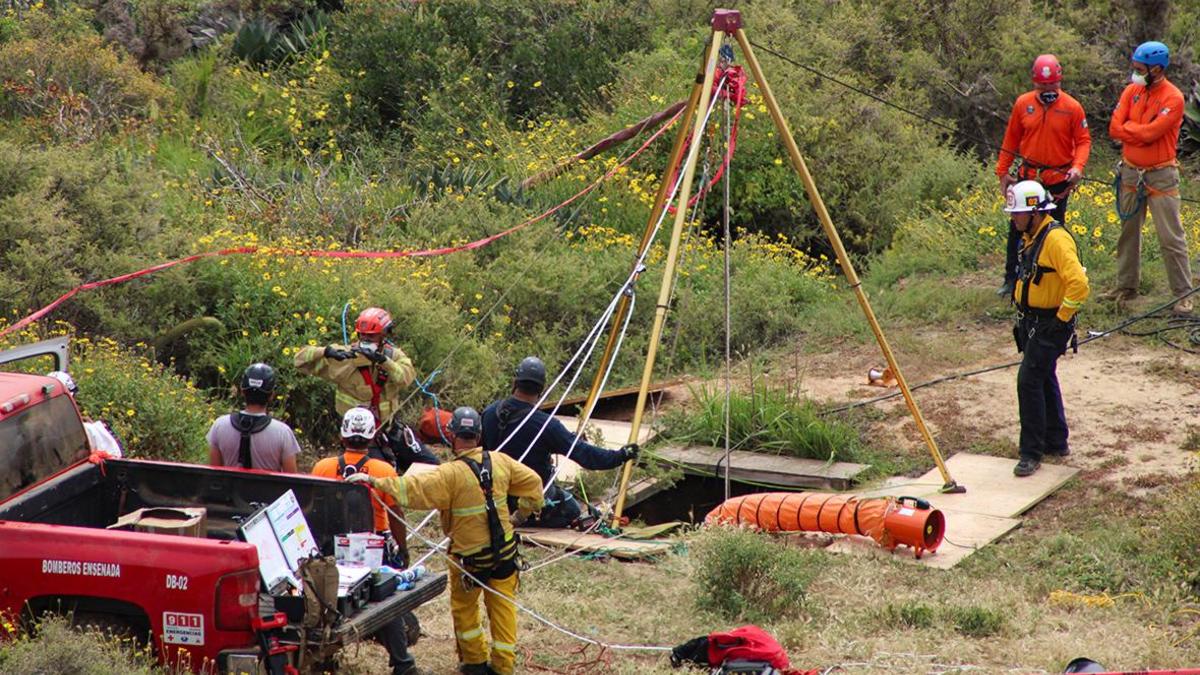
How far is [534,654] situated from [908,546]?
8.96 feet

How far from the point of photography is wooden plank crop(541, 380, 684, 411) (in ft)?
40.4

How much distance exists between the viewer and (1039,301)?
1004 centimetres

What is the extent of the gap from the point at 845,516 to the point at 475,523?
10.6ft

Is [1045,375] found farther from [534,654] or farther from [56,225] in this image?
[56,225]

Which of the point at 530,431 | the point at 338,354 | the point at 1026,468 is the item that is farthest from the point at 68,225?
the point at 1026,468

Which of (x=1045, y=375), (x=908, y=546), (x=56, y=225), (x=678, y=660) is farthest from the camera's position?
(x=56, y=225)

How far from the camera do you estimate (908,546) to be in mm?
9102

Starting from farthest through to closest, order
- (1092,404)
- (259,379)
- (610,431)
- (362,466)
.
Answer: (610,431), (1092,404), (259,379), (362,466)

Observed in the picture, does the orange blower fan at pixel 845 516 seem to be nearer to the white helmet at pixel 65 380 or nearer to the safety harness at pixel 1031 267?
the safety harness at pixel 1031 267

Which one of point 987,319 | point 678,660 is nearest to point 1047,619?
point 678,660

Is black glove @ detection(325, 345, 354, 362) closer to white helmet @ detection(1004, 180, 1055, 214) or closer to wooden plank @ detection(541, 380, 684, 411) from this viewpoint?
wooden plank @ detection(541, 380, 684, 411)

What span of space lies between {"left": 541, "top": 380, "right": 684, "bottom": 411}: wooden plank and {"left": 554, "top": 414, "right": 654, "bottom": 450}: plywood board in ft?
0.47

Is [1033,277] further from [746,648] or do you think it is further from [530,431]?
[746,648]

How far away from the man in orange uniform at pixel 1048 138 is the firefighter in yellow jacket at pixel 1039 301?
192 centimetres
